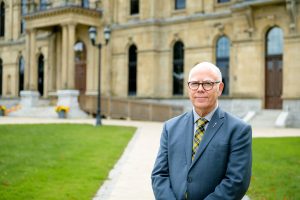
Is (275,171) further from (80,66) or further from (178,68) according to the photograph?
(80,66)

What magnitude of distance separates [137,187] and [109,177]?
3.77 ft

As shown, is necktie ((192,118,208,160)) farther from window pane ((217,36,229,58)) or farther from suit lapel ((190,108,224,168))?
window pane ((217,36,229,58))

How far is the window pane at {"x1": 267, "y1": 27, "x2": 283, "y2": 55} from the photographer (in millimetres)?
26078

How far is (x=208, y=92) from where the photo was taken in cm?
376

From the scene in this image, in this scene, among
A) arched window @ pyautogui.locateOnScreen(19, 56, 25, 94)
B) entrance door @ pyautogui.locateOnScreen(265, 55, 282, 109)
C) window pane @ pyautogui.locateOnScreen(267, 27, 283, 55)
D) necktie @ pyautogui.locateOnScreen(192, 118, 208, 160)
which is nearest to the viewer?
necktie @ pyautogui.locateOnScreen(192, 118, 208, 160)

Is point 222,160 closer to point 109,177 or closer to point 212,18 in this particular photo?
point 109,177

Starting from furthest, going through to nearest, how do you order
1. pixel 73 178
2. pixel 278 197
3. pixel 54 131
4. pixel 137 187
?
pixel 54 131, pixel 73 178, pixel 137 187, pixel 278 197

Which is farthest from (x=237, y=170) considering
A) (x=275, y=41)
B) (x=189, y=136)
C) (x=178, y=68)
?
(x=178, y=68)

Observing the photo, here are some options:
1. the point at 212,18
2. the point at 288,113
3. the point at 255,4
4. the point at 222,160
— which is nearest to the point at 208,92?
the point at 222,160

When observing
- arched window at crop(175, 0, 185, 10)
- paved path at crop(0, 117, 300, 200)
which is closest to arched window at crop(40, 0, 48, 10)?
arched window at crop(175, 0, 185, 10)

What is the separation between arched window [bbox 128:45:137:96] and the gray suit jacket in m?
30.4

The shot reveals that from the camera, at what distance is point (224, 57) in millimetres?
29688

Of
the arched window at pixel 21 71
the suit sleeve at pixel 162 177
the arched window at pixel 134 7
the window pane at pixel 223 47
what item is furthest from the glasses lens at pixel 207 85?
the arched window at pixel 21 71

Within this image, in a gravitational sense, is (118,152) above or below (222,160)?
below
